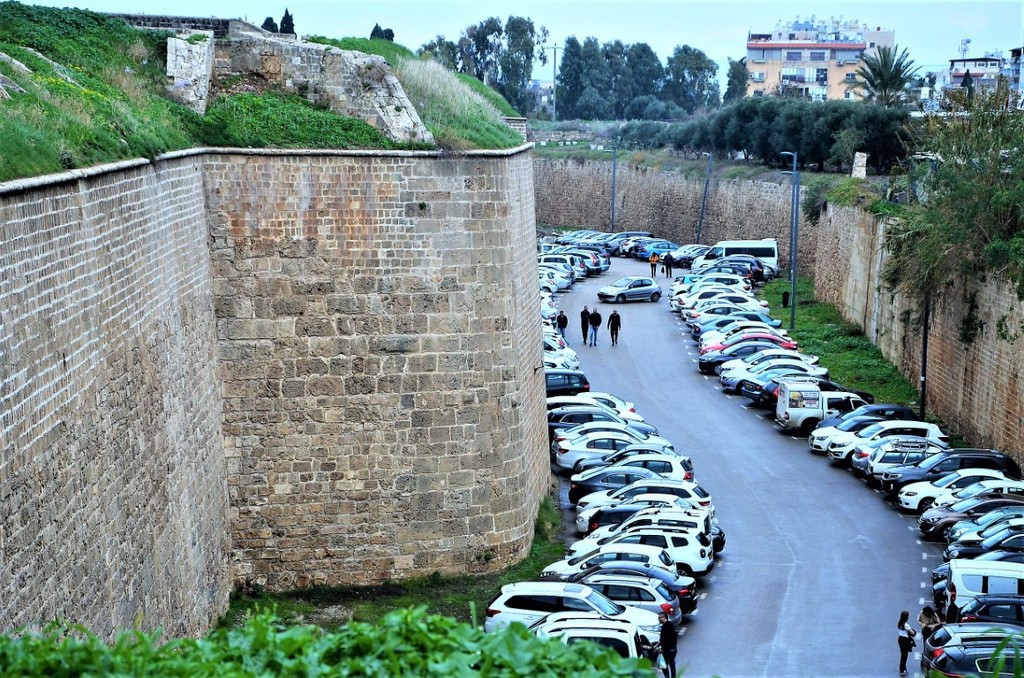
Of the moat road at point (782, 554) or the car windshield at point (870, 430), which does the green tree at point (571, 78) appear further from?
the car windshield at point (870, 430)

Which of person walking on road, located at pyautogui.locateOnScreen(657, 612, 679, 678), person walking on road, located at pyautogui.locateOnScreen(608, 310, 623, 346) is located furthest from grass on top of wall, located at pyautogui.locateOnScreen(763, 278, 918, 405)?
person walking on road, located at pyautogui.locateOnScreen(657, 612, 679, 678)

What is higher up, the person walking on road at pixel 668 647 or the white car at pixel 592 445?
the person walking on road at pixel 668 647

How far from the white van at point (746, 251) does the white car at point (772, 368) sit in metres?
20.8

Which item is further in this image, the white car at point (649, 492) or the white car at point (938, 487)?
the white car at point (938, 487)

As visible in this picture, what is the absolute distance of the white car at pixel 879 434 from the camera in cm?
2955

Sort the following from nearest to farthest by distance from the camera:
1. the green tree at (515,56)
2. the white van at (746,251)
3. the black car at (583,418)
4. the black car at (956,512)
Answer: the black car at (956,512), the black car at (583,418), the white van at (746,251), the green tree at (515,56)

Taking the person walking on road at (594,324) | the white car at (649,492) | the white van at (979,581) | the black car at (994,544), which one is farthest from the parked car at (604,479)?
the person walking on road at (594,324)

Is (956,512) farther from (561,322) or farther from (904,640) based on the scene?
(561,322)

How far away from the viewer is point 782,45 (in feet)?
462

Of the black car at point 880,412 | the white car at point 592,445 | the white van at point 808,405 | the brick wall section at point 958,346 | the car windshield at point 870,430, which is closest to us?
the brick wall section at point 958,346

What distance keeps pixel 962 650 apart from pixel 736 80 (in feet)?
355

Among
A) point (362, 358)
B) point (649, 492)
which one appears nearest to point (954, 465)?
point (649, 492)

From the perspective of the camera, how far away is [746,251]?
59375 millimetres

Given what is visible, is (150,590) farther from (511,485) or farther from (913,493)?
(913,493)
